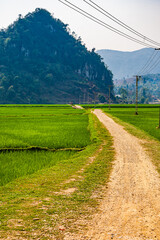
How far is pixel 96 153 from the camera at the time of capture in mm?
13836

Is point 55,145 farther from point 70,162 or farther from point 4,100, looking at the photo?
point 4,100

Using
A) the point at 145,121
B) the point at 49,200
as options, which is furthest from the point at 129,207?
the point at 145,121

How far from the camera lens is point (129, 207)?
6.18 metres

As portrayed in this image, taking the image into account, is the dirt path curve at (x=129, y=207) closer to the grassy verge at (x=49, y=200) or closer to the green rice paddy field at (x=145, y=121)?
the grassy verge at (x=49, y=200)

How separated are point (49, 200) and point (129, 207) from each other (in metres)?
1.98

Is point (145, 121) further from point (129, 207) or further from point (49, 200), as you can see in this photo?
point (49, 200)

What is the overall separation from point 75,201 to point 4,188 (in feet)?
7.82

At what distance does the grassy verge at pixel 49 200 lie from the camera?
5.00m

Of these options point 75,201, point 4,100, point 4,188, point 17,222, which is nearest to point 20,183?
point 4,188

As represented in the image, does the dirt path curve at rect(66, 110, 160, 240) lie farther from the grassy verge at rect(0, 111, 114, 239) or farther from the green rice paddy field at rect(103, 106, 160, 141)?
the green rice paddy field at rect(103, 106, 160, 141)

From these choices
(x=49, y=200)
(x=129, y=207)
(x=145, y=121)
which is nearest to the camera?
(x=129, y=207)

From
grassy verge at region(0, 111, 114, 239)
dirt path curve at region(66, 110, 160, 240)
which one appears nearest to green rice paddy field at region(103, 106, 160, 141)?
dirt path curve at region(66, 110, 160, 240)

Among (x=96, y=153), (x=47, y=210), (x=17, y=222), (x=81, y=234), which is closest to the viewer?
(x=81, y=234)

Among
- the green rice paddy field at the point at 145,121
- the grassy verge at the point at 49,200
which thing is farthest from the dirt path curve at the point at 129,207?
the green rice paddy field at the point at 145,121
